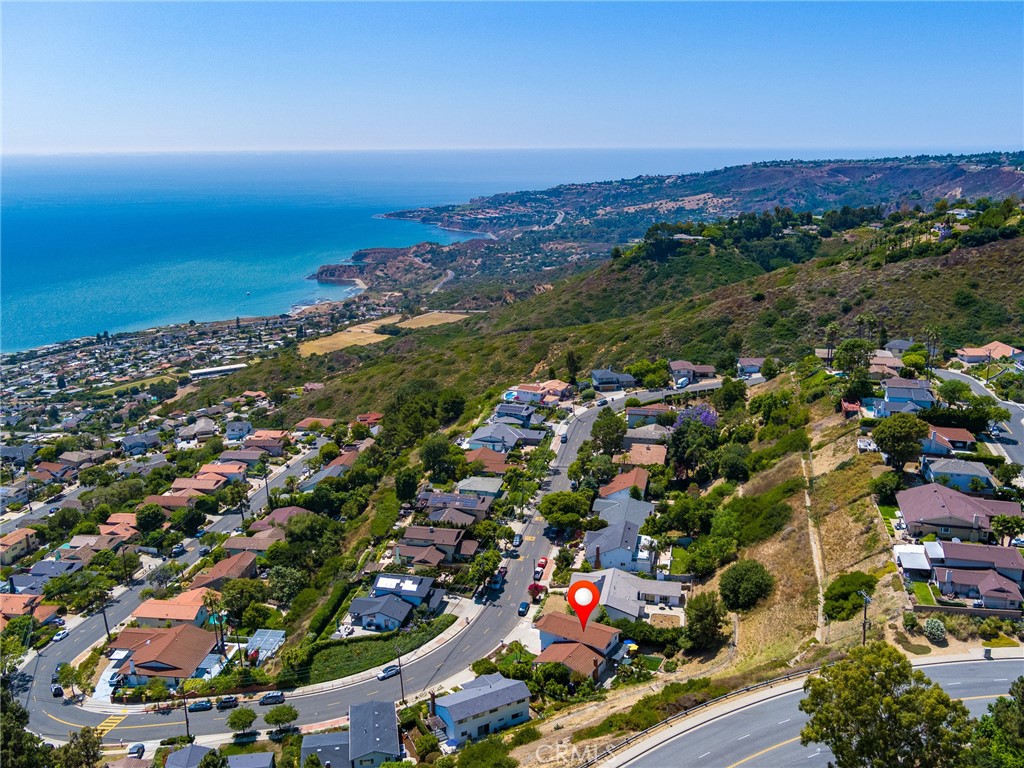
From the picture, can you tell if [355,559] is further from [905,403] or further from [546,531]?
[905,403]

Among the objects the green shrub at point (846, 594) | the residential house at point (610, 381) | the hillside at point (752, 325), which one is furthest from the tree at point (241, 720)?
the residential house at point (610, 381)

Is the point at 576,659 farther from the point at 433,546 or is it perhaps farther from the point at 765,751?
the point at 433,546

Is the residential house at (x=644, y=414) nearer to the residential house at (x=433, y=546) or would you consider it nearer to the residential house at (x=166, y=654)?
the residential house at (x=433, y=546)

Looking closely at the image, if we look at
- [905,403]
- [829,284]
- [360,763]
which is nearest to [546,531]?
[360,763]

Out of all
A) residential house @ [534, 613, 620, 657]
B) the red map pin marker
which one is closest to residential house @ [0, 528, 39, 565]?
residential house @ [534, 613, 620, 657]

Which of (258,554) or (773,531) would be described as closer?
(773,531)

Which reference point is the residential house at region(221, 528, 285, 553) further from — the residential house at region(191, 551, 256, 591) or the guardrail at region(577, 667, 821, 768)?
the guardrail at region(577, 667, 821, 768)
